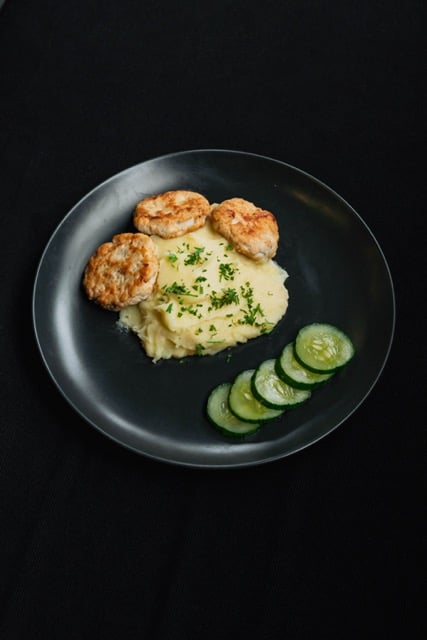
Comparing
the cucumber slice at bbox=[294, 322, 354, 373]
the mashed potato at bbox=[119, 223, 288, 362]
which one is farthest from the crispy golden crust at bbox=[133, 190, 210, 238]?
the cucumber slice at bbox=[294, 322, 354, 373]

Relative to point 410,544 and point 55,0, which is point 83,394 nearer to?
point 410,544

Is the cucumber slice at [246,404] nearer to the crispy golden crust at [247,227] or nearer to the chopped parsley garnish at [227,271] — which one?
the chopped parsley garnish at [227,271]

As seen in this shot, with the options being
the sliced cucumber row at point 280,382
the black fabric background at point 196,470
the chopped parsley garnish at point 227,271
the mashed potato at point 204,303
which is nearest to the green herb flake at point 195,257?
the mashed potato at point 204,303

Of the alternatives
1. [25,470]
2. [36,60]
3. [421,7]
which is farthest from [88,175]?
[421,7]

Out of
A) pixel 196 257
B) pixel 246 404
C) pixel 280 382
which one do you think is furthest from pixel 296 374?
pixel 196 257

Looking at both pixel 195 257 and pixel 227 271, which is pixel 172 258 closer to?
pixel 195 257
